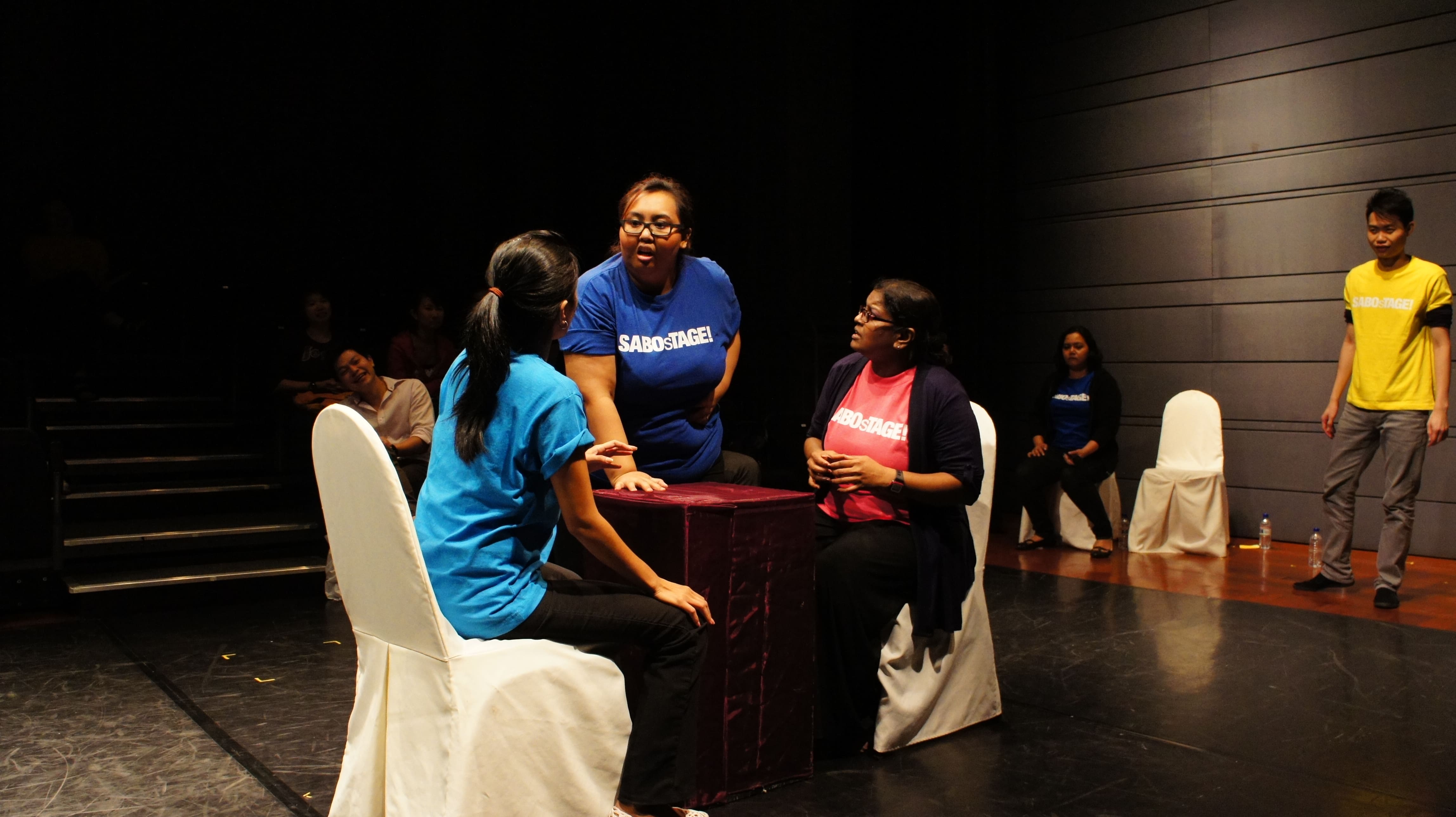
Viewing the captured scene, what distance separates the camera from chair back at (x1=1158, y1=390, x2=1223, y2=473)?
235 inches

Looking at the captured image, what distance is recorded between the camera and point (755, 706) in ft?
8.23

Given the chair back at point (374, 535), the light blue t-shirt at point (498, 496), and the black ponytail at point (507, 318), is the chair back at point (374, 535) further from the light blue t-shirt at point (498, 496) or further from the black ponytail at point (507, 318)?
the black ponytail at point (507, 318)

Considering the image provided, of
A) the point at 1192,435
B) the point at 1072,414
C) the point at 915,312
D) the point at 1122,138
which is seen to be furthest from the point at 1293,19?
the point at 915,312

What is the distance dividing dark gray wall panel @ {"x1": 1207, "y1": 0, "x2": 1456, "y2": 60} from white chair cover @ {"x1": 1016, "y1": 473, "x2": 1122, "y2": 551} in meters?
2.68

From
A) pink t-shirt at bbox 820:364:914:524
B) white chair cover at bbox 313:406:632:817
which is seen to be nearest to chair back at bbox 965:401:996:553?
pink t-shirt at bbox 820:364:914:524

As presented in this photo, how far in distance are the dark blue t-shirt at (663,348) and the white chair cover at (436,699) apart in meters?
0.78

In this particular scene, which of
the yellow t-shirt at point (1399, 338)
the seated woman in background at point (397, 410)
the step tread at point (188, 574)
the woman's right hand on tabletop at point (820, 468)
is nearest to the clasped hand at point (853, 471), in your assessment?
the woman's right hand on tabletop at point (820, 468)

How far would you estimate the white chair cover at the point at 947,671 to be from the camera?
9.21 ft

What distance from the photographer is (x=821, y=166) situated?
7.57 m

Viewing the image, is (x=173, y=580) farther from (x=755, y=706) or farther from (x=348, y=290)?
(x=348, y=290)

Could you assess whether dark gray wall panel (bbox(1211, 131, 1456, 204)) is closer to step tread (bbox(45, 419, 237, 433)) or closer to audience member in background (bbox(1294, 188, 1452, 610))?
audience member in background (bbox(1294, 188, 1452, 610))

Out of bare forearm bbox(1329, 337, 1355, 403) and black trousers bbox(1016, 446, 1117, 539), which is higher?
bare forearm bbox(1329, 337, 1355, 403)

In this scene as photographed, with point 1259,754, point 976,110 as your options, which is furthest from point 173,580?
point 976,110

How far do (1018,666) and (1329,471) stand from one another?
1.91 meters
